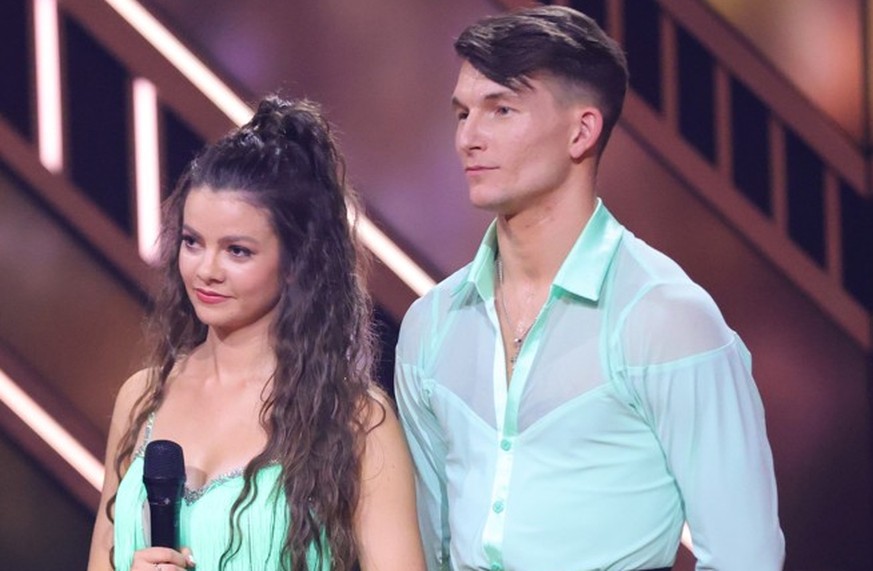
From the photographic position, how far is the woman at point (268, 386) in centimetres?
195

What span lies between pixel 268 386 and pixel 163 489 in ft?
1.18

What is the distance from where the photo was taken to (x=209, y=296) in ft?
6.36

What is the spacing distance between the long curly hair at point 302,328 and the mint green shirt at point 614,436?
18 cm

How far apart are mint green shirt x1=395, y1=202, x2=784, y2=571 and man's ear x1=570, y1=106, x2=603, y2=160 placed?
0.29 feet

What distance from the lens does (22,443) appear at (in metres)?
2.93

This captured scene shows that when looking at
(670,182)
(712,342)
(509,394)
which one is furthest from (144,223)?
(712,342)

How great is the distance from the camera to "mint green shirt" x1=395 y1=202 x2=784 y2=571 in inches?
69.7

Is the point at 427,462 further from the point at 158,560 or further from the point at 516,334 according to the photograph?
the point at 158,560

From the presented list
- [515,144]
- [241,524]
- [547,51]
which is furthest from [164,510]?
[547,51]

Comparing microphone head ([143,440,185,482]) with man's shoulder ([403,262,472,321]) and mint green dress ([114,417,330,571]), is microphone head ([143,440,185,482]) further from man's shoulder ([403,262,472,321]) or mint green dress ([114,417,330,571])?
man's shoulder ([403,262,472,321])

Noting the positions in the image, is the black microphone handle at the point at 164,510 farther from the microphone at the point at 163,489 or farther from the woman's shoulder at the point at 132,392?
the woman's shoulder at the point at 132,392

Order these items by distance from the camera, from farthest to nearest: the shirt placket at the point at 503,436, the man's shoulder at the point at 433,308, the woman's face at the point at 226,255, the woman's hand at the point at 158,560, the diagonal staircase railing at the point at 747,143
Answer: the diagonal staircase railing at the point at 747,143 < the man's shoulder at the point at 433,308 < the woman's face at the point at 226,255 < the shirt placket at the point at 503,436 < the woman's hand at the point at 158,560

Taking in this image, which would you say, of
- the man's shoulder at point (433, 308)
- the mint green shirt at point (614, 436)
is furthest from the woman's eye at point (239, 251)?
the mint green shirt at point (614, 436)

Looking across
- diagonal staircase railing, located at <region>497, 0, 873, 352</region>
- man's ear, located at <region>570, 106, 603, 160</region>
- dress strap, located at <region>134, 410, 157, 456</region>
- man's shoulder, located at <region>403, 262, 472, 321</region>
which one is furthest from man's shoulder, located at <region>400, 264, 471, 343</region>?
diagonal staircase railing, located at <region>497, 0, 873, 352</region>
